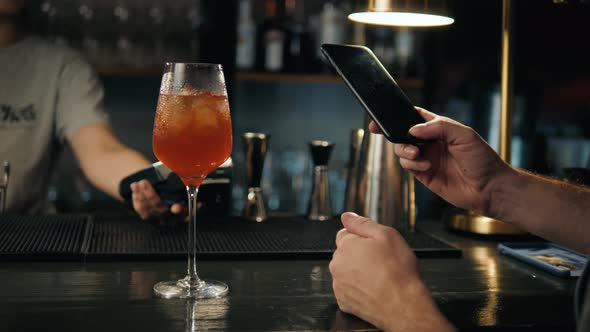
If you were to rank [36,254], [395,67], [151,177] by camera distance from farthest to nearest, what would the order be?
[395,67]
[151,177]
[36,254]

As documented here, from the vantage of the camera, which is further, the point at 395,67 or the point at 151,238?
the point at 395,67

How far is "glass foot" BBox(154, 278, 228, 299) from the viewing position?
961mm

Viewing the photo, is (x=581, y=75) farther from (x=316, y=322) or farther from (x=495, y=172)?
(x=316, y=322)

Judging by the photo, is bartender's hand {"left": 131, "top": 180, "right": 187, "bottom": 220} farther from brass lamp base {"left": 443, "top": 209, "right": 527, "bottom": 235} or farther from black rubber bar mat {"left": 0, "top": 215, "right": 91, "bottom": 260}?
brass lamp base {"left": 443, "top": 209, "right": 527, "bottom": 235}

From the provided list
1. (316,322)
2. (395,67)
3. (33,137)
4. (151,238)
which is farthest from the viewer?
(395,67)

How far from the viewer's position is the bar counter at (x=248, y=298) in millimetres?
859

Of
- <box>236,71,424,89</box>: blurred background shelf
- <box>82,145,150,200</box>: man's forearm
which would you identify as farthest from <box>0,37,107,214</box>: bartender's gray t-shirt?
<box>236,71,424,89</box>: blurred background shelf

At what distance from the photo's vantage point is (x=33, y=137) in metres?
2.21

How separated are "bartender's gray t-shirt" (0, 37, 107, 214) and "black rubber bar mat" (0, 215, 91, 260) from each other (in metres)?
0.76

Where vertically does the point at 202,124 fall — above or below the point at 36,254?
above

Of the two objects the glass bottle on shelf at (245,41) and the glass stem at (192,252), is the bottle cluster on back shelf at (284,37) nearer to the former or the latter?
the glass bottle on shelf at (245,41)

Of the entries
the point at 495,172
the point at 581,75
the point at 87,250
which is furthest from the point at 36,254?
the point at 581,75

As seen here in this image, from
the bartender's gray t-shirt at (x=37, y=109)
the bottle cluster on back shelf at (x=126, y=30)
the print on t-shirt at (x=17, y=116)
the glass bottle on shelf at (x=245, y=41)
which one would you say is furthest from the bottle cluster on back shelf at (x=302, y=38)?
the print on t-shirt at (x=17, y=116)

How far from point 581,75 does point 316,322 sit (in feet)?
8.47
